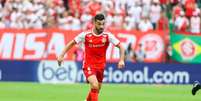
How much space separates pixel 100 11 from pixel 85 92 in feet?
22.3

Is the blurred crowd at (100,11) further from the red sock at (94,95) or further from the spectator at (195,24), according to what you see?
the red sock at (94,95)

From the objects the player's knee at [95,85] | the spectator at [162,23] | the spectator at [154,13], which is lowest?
the player's knee at [95,85]

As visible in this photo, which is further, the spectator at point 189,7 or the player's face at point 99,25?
the spectator at point 189,7

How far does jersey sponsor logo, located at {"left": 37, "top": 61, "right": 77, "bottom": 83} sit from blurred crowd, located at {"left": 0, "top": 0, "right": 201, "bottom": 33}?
221 centimetres

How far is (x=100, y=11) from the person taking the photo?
84.9 ft

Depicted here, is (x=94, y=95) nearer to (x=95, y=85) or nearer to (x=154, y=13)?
(x=95, y=85)

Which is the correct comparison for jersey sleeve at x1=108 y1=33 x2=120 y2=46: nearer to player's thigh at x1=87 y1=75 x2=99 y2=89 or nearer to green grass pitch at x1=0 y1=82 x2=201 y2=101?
player's thigh at x1=87 y1=75 x2=99 y2=89

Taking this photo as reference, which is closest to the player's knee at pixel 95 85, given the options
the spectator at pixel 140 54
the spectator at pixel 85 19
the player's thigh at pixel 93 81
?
the player's thigh at pixel 93 81

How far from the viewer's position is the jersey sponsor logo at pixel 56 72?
77.0 feet

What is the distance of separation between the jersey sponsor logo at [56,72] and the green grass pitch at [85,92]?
96 centimetres

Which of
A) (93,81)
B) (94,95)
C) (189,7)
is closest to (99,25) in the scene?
(93,81)

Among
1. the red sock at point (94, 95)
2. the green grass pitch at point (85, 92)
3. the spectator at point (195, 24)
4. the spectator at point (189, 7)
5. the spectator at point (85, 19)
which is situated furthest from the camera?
the spectator at point (189, 7)

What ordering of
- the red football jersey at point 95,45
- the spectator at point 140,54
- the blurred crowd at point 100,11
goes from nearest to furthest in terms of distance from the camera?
the red football jersey at point 95,45 < the spectator at point 140,54 < the blurred crowd at point 100,11

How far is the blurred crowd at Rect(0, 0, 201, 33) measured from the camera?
1003 inches
